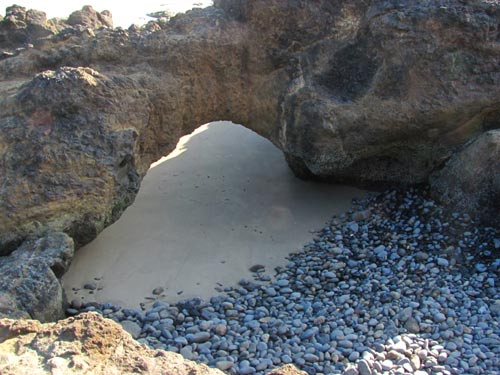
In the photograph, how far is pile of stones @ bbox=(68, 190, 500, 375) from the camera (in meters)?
4.37

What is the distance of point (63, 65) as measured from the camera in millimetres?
6102

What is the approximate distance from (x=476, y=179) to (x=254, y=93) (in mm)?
2306

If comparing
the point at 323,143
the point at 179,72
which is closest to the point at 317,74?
the point at 323,143

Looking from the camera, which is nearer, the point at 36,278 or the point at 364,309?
the point at 36,278

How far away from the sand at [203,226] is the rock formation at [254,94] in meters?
0.43

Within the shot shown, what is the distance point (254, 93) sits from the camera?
6449 millimetres

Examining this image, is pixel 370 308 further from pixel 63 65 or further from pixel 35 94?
pixel 63 65

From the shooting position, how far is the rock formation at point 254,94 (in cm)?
530

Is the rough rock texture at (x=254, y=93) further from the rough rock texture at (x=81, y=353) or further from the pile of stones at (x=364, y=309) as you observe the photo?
the rough rock texture at (x=81, y=353)

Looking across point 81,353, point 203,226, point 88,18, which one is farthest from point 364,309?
point 88,18

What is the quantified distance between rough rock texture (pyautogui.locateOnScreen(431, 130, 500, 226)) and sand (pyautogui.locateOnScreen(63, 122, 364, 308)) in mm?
1051

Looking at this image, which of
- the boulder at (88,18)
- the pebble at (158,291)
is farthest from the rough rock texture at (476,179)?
the boulder at (88,18)

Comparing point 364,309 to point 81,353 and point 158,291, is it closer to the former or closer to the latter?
point 158,291

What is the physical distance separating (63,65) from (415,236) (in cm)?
372
